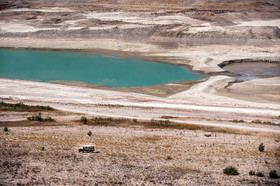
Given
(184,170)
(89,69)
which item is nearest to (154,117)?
(184,170)

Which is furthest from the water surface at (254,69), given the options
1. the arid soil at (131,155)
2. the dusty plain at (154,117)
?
the arid soil at (131,155)

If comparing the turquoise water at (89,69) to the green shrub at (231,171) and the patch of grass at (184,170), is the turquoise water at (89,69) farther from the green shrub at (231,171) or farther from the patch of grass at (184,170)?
the green shrub at (231,171)

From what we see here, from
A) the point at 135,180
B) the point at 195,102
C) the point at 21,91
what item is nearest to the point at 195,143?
the point at 135,180

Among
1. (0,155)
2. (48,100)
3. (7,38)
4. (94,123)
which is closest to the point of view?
(0,155)

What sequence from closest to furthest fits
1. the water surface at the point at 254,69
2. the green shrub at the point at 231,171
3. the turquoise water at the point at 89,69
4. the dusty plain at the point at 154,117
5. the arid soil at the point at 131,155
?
the arid soil at the point at 131,155 < the dusty plain at the point at 154,117 < the green shrub at the point at 231,171 < the turquoise water at the point at 89,69 < the water surface at the point at 254,69

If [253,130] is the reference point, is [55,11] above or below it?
above

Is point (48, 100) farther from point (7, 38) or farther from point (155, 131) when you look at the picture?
point (7, 38)

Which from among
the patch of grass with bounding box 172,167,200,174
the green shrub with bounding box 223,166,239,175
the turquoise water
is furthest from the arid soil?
the turquoise water
